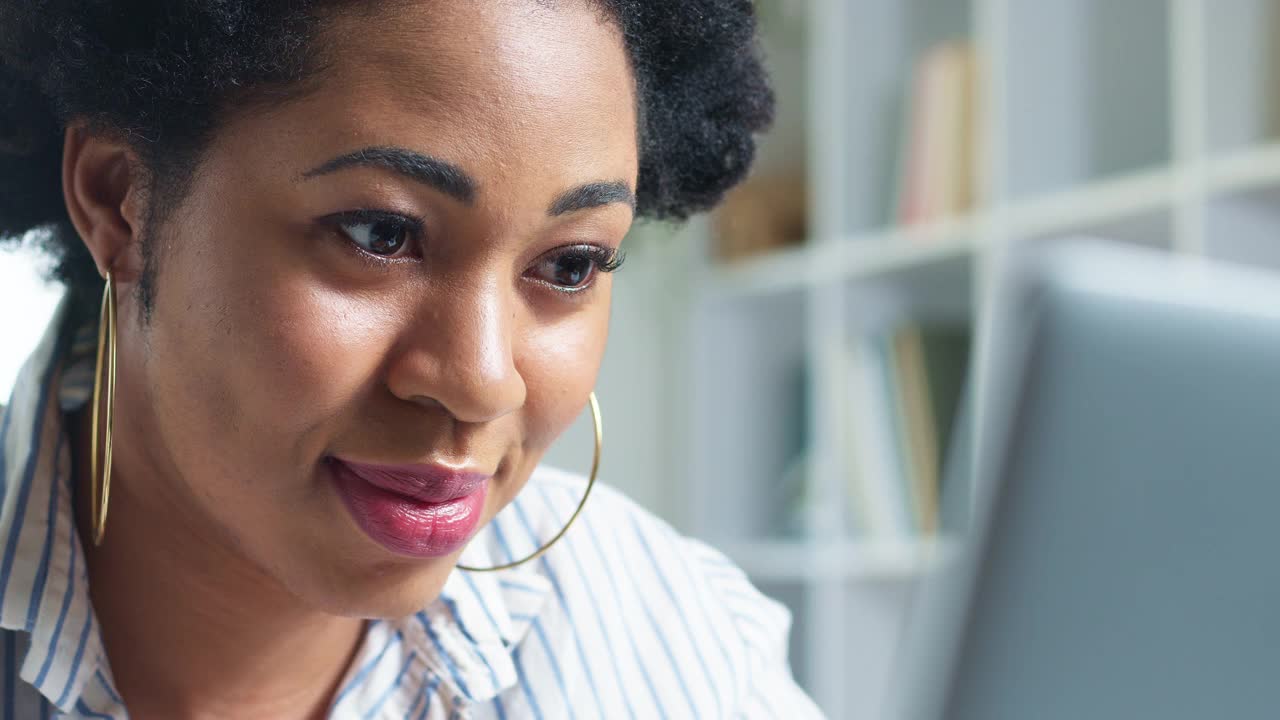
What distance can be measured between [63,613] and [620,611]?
1.37 feet

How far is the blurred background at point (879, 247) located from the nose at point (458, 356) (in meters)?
0.90

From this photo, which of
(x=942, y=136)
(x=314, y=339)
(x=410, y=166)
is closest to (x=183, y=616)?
(x=314, y=339)

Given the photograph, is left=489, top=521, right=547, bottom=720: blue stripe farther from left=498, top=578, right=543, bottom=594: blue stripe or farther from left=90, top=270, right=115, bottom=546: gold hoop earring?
left=90, top=270, right=115, bottom=546: gold hoop earring

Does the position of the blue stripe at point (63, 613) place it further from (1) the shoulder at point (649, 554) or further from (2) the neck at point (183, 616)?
(1) the shoulder at point (649, 554)

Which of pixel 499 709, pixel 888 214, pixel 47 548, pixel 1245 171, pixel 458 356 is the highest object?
pixel 888 214

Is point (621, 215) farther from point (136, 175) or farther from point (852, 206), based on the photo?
point (852, 206)

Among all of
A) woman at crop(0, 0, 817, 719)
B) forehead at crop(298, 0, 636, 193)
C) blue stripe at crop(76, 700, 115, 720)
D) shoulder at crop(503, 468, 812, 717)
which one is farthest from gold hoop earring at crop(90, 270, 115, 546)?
shoulder at crop(503, 468, 812, 717)

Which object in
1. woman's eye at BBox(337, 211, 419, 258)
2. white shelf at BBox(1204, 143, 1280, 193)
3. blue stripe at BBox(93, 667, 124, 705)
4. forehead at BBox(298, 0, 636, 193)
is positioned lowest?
blue stripe at BBox(93, 667, 124, 705)

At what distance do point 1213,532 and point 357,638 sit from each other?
29.4 inches

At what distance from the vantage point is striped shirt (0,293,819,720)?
890 mm

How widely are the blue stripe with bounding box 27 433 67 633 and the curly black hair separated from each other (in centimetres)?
14

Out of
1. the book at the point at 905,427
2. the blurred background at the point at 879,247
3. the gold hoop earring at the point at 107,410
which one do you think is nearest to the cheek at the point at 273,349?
the gold hoop earring at the point at 107,410

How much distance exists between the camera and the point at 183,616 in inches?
36.3

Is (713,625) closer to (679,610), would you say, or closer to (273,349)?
(679,610)
